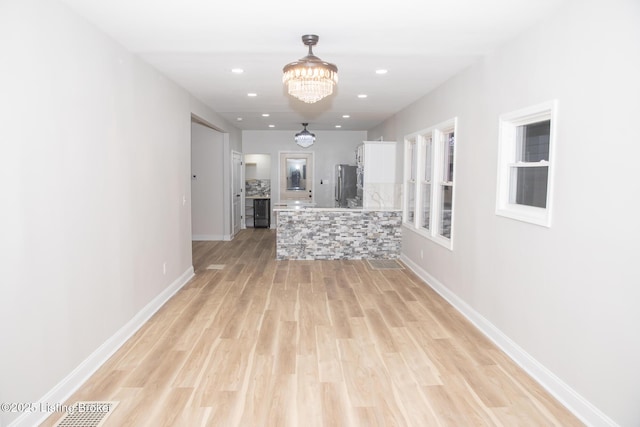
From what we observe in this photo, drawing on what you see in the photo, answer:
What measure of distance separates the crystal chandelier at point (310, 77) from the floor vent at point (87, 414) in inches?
95.2

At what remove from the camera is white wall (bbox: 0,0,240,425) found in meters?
2.21

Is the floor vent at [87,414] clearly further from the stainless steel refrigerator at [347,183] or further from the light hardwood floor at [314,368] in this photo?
the stainless steel refrigerator at [347,183]

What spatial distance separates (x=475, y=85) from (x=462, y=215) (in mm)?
1317

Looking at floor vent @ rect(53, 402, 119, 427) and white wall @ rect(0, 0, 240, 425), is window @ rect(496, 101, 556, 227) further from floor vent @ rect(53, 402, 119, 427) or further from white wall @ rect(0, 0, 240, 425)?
white wall @ rect(0, 0, 240, 425)

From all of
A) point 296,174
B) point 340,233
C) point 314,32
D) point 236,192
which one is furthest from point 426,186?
point 296,174

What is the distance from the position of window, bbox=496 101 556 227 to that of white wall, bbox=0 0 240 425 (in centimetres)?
319

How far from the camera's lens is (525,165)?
10.8 ft

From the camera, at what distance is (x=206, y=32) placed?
3.30 m

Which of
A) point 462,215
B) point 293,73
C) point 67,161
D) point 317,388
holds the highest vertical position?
point 293,73

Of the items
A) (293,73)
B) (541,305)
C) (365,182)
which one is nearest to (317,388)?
(541,305)

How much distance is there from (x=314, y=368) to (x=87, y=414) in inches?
58.3

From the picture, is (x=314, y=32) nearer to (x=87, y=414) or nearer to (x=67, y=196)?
(x=67, y=196)

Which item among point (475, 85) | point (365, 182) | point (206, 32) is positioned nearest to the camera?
point (206, 32)

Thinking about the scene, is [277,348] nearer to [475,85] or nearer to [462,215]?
[462,215]
